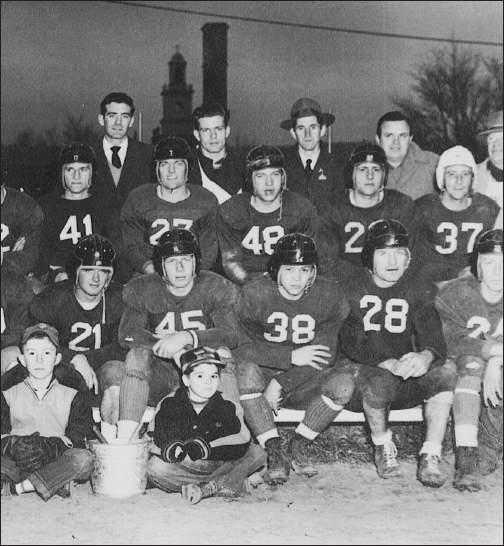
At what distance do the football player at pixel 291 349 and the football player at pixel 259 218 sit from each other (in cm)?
46

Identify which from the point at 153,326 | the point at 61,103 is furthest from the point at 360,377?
the point at 61,103

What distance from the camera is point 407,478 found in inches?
199

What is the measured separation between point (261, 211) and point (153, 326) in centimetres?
118

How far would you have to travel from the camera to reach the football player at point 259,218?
5.72 meters

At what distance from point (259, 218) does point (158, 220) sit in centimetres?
70

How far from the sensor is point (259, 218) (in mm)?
5777

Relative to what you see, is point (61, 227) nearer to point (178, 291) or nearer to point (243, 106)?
point (178, 291)

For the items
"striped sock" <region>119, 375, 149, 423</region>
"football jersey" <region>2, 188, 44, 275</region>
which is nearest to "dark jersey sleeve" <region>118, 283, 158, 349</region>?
"striped sock" <region>119, 375, 149, 423</region>

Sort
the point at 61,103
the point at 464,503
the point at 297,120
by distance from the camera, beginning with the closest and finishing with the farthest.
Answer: the point at 464,503 < the point at 297,120 < the point at 61,103

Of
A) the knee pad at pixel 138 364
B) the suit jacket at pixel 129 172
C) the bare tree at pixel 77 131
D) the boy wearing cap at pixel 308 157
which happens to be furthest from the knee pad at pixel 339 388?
the bare tree at pixel 77 131

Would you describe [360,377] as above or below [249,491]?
above

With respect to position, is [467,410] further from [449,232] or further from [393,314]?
[449,232]

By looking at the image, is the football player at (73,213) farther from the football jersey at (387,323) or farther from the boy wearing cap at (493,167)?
the boy wearing cap at (493,167)

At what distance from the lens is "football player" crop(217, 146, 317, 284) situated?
572 centimetres
